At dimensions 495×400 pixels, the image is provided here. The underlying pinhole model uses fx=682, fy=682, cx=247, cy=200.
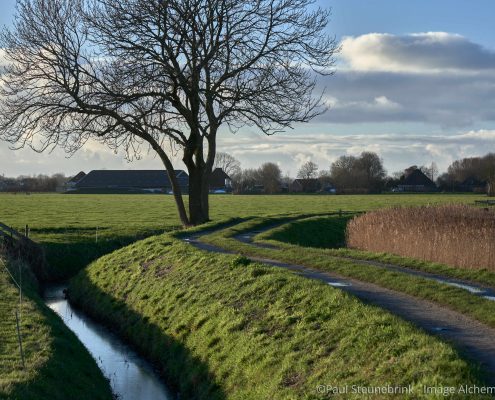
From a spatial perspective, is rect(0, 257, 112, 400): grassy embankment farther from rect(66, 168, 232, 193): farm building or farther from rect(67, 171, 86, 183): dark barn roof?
rect(67, 171, 86, 183): dark barn roof

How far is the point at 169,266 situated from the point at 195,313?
5590 millimetres

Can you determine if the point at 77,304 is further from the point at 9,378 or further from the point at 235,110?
the point at 235,110

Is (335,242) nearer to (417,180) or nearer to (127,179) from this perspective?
(127,179)

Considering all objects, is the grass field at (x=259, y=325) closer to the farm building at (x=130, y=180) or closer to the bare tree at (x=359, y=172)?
the bare tree at (x=359, y=172)

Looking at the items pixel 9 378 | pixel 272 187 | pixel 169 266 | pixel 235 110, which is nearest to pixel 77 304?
pixel 169 266

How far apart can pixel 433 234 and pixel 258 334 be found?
1182 centimetres

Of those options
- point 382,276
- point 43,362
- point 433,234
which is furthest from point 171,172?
point 43,362

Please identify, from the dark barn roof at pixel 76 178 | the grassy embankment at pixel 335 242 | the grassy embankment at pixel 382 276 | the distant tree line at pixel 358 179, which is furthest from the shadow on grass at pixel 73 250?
the dark barn roof at pixel 76 178

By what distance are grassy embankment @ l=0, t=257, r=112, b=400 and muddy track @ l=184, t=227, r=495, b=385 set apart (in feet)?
17.6

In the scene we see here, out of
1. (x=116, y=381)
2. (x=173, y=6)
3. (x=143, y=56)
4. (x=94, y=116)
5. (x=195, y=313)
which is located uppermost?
(x=173, y=6)

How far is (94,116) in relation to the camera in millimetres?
31016

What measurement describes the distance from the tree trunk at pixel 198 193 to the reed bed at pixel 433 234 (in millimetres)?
8077

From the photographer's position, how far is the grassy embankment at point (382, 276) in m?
12.4

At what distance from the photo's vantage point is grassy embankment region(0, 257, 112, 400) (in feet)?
33.7
